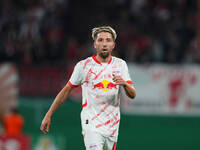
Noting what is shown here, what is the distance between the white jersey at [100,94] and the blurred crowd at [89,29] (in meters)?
7.64

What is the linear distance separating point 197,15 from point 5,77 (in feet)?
19.2

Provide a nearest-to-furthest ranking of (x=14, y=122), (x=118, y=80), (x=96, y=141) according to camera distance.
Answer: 1. (x=118, y=80)
2. (x=96, y=141)
3. (x=14, y=122)

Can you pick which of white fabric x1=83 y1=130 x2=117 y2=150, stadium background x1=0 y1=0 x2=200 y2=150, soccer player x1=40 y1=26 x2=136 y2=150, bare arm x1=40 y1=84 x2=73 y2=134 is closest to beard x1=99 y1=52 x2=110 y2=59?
soccer player x1=40 y1=26 x2=136 y2=150

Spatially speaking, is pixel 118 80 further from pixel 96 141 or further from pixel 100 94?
pixel 96 141

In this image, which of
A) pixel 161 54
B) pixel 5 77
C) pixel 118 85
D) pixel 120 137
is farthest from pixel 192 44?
pixel 118 85

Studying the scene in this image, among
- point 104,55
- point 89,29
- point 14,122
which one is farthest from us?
point 89,29

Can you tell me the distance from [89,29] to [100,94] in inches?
399

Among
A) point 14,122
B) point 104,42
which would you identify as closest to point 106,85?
point 104,42

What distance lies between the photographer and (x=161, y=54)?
14.9 m

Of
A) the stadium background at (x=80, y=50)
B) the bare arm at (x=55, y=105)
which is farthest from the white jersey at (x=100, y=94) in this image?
the stadium background at (x=80, y=50)

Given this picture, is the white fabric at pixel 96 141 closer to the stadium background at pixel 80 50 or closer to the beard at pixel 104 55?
the beard at pixel 104 55

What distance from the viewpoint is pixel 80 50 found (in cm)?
1506

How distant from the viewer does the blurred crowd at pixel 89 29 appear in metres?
14.5

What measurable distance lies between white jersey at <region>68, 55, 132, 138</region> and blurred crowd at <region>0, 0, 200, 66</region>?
25.1 ft
